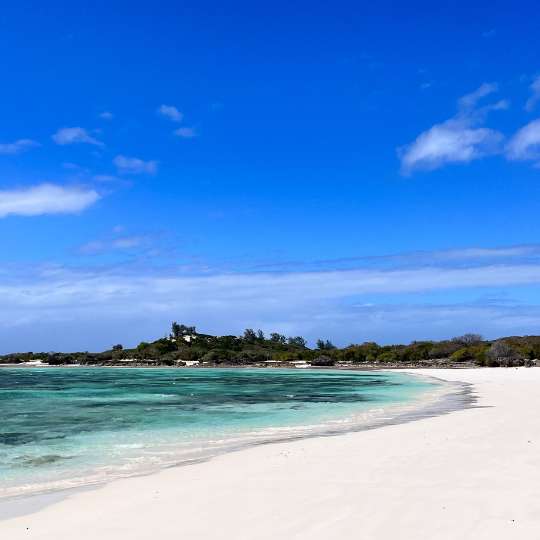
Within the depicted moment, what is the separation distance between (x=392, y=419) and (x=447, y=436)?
18.6 feet

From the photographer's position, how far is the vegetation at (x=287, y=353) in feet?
288

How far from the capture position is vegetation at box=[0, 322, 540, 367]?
87.8 m

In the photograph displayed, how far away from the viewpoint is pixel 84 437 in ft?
63.2

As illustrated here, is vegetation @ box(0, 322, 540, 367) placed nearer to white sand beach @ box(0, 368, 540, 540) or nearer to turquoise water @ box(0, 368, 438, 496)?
turquoise water @ box(0, 368, 438, 496)

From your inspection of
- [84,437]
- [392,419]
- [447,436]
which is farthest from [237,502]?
[392,419]

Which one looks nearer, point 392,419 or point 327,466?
point 327,466

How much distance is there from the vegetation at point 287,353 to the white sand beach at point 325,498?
6671cm

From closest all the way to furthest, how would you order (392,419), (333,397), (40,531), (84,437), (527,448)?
(40,531) → (527,448) → (84,437) → (392,419) → (333,397)

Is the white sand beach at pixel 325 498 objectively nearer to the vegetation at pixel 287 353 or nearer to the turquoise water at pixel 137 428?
the turquoise water at pixel 137 428

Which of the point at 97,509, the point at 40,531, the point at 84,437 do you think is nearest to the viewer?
the point at 40,531

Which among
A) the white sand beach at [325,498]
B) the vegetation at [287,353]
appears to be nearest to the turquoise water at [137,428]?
the white sand beach at [325,498]

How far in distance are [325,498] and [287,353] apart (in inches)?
4792

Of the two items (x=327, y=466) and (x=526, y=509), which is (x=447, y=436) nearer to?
(x=327, y=466)

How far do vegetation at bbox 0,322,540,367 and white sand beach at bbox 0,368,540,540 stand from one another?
66.7 m
